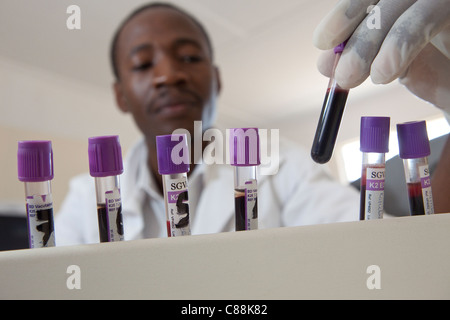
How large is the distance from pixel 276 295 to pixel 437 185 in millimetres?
259

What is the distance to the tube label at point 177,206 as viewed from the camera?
0.26 m

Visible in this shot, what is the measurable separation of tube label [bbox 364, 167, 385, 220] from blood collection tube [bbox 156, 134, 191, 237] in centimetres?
14

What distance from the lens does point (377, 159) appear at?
27 centimetres

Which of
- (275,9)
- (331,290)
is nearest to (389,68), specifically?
(331,290)

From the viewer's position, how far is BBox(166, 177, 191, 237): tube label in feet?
0.84

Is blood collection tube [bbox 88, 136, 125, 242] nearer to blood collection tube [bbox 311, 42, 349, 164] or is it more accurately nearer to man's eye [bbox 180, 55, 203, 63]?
blood collection tube [bbox 311, 42, 349, 164]

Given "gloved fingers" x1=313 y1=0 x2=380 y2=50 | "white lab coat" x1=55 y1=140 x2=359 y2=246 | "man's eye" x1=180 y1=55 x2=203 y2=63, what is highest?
"man's eye" x1=180 y1=55 x2=203 y2=63

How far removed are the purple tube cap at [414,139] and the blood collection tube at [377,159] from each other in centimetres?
2

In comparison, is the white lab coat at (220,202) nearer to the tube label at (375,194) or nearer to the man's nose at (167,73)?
the man's nose at (167,73)

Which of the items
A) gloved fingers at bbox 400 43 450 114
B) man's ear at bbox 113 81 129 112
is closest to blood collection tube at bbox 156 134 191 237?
gloved fingers at bbox 400 43 450 114

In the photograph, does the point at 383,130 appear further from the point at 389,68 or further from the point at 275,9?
the point at 275,9

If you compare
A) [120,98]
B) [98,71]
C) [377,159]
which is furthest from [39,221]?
[98,71]

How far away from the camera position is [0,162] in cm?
152

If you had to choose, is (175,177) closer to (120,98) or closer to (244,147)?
(244,147)
